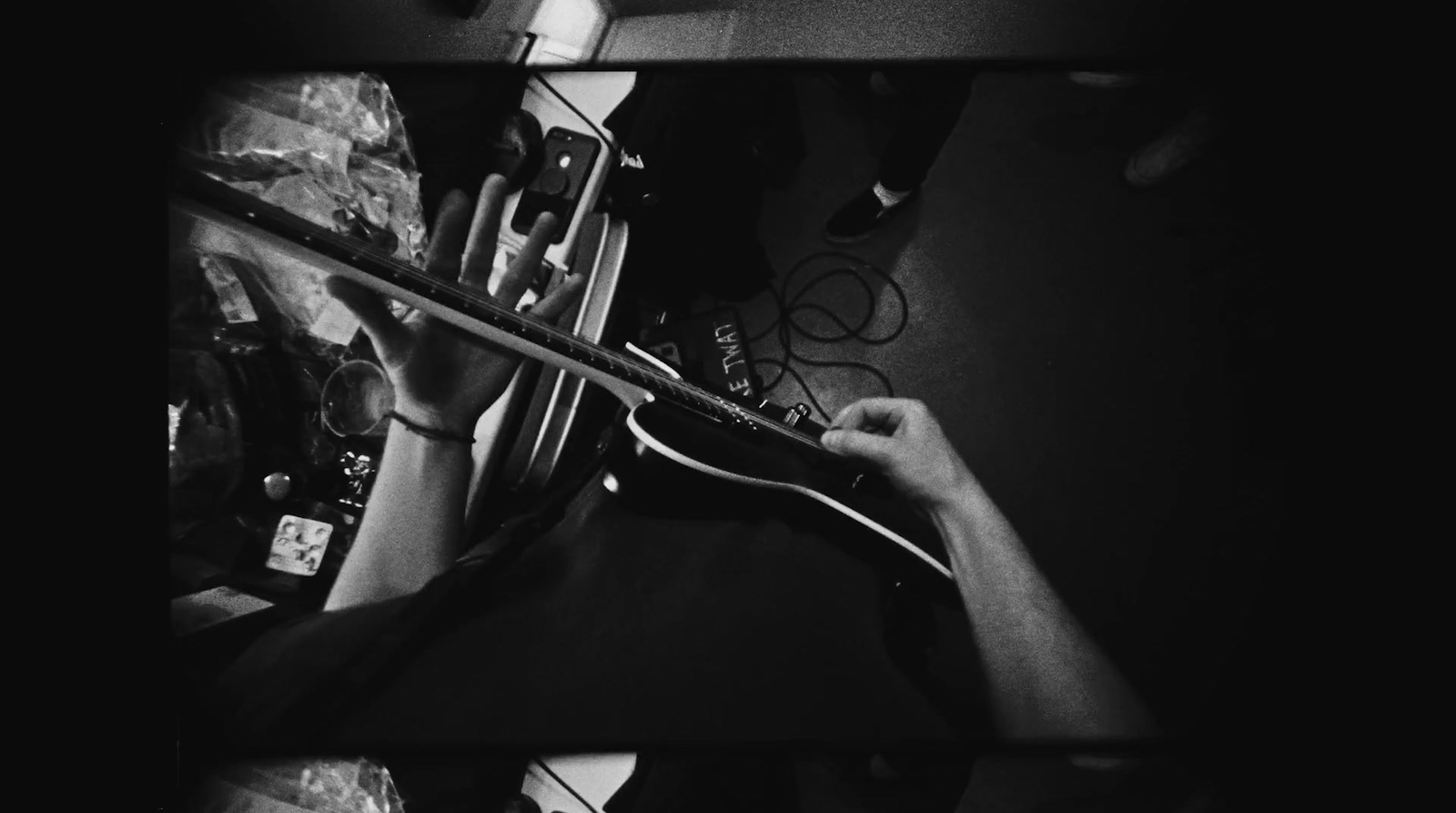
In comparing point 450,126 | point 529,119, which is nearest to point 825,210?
point 529,119

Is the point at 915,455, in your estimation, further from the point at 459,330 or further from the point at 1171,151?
the point at 1171,151

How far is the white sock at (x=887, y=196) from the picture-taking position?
1.41m

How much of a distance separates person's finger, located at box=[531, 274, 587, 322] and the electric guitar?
0.04 meters

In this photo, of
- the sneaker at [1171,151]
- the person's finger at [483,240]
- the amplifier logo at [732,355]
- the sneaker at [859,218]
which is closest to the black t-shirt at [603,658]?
the person's finger at [483,240]

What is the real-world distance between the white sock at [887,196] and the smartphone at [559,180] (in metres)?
0.81

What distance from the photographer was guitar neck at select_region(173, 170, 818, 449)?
0.49 metres

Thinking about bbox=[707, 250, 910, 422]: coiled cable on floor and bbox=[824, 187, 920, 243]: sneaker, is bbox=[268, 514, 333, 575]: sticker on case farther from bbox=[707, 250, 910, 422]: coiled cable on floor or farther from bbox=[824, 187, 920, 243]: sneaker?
bbox=[824, 187, 920, 243]: sneaker

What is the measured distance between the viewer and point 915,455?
845 millimetres

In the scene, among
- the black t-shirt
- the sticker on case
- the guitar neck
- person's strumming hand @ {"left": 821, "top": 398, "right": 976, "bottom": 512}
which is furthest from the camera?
person's strumming hand @ {"left": 821, "top": 398, "right": 976, "bottom": 512}

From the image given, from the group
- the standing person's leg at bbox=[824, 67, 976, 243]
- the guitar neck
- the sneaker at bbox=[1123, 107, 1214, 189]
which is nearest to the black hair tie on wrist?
the guitar neck

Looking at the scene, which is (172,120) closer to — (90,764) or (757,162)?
(90,764)

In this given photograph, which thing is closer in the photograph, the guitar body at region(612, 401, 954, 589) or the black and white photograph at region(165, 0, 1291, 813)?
the black and white photograph at region(165, 0, 1291, 813)

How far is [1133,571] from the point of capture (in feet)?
4.07

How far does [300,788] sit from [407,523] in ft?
1.23
